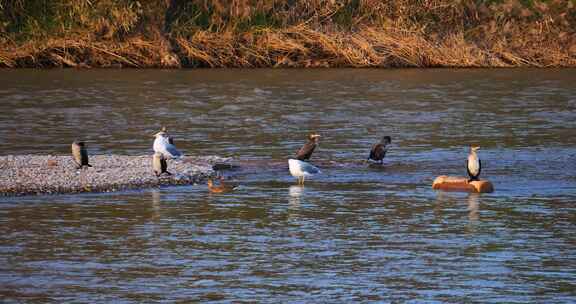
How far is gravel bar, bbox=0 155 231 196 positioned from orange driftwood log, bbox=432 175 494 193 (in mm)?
3886

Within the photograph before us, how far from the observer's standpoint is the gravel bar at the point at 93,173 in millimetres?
20031

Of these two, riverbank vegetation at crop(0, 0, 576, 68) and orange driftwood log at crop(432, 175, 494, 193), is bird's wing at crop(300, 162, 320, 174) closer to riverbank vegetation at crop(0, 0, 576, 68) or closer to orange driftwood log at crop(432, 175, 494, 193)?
orange driftwood log at crop(432, 175, 494, 193)

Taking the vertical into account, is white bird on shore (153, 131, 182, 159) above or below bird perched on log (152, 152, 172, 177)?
above

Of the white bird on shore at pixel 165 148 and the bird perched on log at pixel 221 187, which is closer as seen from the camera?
the bird perched on log at pixel 221 187

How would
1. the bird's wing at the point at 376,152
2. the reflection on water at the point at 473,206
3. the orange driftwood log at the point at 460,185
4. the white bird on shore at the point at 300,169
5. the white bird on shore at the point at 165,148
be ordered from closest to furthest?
the reflection on water at the point at 473,206
the orange driftwood log at the point at 460,185
the white bird on shore at the point at 300,169
the white bird on shore at the point at 165,148
the bird's wing at the point at 376,152

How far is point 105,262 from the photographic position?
1540 centimetres

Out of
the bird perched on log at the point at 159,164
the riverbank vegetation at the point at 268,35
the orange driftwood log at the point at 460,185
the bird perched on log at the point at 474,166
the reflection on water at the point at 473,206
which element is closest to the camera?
the reflection on water at the point at 473,206

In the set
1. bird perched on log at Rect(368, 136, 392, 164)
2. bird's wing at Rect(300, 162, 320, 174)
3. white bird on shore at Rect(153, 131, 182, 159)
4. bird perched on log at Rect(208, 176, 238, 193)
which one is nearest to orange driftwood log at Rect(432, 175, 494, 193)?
bird's wing at Rect(300, 162, 320, 174)

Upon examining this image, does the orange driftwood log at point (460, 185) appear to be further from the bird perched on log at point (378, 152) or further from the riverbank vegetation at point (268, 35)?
the riverbank vegetation at point (268, 35)

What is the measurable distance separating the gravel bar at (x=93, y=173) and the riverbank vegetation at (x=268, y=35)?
2262cm

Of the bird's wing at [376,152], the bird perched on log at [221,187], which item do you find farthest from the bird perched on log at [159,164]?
the bird's wing at [376,152]

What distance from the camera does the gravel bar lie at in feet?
65.7

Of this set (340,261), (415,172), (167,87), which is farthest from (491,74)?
(340,261)

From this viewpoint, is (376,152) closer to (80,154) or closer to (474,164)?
(474,164)
